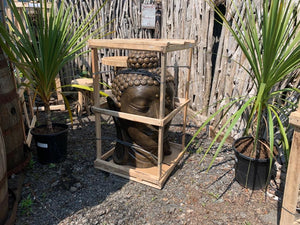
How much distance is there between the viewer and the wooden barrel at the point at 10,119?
2.21 meters

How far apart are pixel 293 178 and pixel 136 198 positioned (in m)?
1.25

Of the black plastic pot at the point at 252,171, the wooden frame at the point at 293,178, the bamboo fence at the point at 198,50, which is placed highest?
the bamboo fence at the point at 198,50

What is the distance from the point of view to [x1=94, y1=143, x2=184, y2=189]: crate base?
238cm

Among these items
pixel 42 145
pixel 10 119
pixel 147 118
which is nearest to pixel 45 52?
pixel 10 119

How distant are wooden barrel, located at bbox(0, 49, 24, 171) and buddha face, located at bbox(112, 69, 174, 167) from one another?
92 centimetres

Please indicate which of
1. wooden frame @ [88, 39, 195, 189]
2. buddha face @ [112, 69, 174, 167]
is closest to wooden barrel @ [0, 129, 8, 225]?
wooden frame @ [88, 39, 195, 189]

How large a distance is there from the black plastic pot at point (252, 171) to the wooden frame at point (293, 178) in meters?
0.54

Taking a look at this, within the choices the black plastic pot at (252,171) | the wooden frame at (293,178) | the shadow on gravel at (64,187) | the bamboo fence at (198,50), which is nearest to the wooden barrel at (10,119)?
the shadow on gravel at (64,187)

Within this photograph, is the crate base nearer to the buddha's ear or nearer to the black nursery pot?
the black nursery pot

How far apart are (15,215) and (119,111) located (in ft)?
3.88

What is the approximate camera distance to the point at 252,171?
2.30m

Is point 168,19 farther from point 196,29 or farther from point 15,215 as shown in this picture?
point 15,215

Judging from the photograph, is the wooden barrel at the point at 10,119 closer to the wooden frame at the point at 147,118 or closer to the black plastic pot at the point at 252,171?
the wooden frame at the point at 147,118

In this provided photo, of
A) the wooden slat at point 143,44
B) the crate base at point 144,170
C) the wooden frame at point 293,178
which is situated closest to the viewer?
the wooden frame at point 293,178
